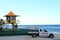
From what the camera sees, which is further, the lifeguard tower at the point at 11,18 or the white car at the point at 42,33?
the lifeguard tower at the point at 11,18

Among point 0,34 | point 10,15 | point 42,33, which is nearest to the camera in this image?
point 42,33

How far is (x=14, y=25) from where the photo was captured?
42.7 meters

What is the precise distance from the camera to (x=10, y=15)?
42094 millimetres

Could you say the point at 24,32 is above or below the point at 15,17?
below

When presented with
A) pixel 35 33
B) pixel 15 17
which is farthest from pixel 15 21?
pixel 35 33

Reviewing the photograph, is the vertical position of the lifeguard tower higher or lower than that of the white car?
higher

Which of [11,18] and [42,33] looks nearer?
[42,33]

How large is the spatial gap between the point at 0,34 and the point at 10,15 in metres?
7.57

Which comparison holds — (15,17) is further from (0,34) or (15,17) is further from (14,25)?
(0,34)

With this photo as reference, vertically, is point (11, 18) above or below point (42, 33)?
above

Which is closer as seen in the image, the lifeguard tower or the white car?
the white car

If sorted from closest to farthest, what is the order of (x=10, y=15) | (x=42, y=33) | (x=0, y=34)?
(x=42, y=33)
(x=0, y=34)
(x=10, y=15)

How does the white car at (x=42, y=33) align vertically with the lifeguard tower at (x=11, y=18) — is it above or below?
below

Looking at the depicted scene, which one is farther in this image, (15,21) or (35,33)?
(15,21)
